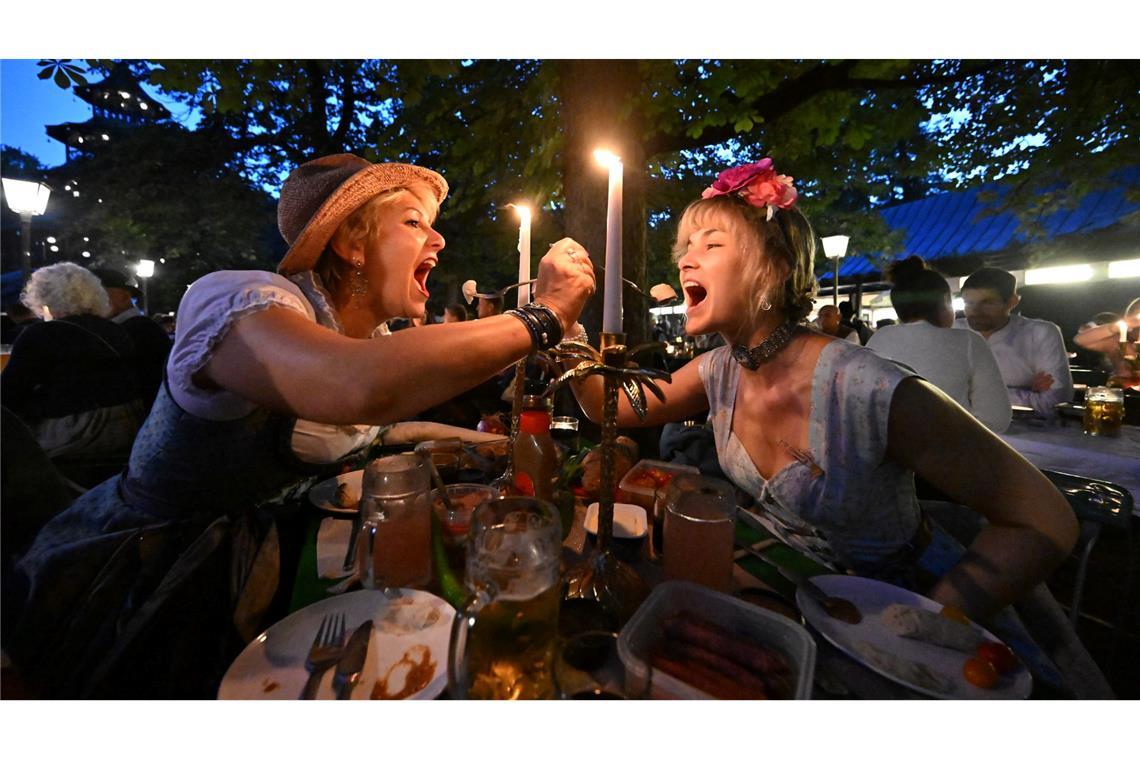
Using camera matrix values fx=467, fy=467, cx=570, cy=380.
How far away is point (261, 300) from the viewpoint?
5.10 ft

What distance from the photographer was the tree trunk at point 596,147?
14.0 ft

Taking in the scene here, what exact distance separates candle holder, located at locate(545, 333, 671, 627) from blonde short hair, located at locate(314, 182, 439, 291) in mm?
1326

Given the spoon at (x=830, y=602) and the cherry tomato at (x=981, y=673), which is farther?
the spoon at (x=830, y=602)

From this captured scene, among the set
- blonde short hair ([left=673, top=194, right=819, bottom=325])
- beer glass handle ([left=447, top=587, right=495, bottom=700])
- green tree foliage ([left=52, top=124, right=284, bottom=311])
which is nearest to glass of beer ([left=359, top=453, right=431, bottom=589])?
beer glass handle ([left=447, top=587, right=495, bottom=700])

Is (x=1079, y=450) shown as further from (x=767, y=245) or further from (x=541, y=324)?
(x=541, y=324)

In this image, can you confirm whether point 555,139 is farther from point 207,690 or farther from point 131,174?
point 131,174

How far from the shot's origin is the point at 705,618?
1.16m

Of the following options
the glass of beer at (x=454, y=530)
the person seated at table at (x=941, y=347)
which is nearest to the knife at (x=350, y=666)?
the glass of beer at (x=454, y=530)

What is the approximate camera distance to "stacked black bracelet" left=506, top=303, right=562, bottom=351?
161 cm

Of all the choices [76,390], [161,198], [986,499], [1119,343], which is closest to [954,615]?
[986,499]

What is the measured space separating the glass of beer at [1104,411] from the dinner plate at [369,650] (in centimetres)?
544

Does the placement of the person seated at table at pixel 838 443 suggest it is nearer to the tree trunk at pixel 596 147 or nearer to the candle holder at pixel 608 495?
the candle holder at pixel 608 495
